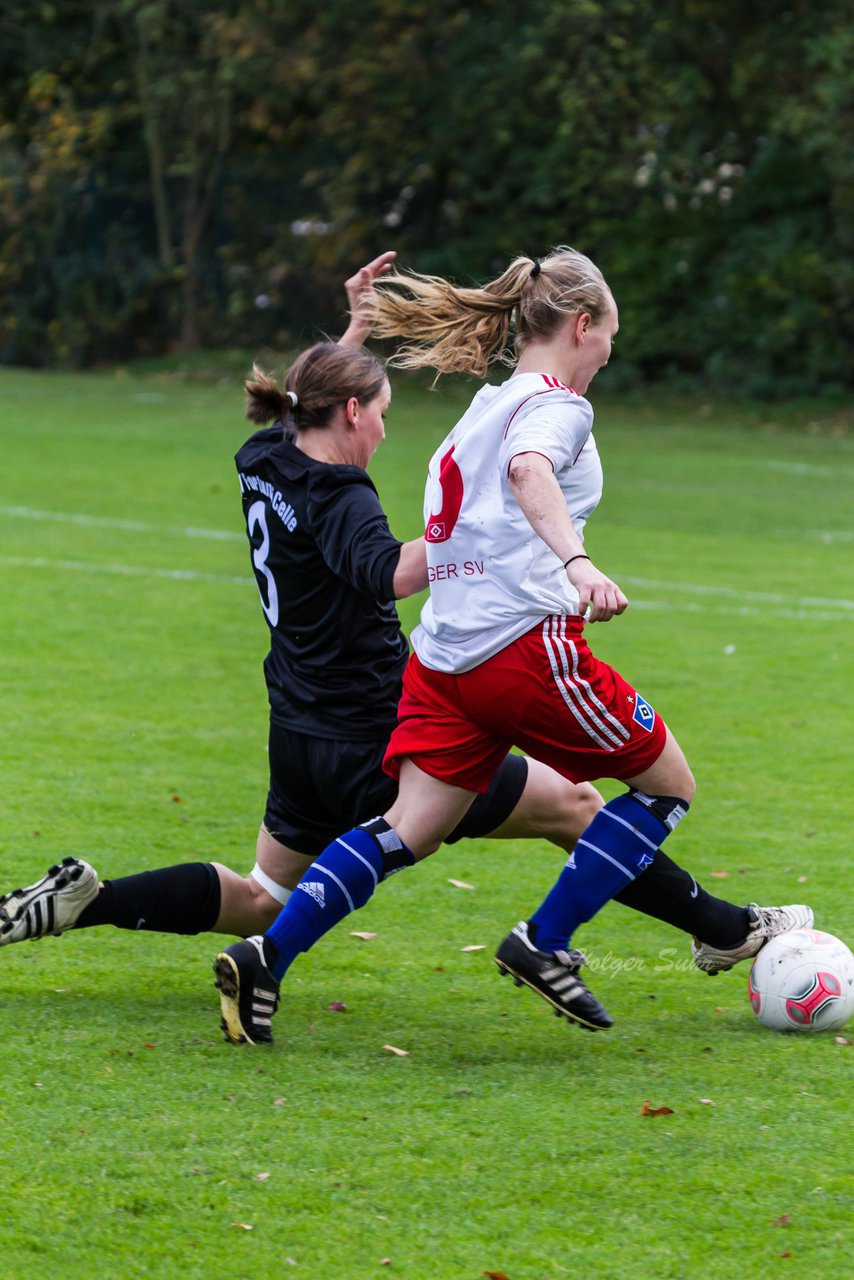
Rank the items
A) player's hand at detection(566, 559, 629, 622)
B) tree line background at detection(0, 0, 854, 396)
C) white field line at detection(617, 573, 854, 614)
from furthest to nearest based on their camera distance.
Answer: tree line background at detection(0, 0, 854, 396)
white field line at detection(617, 573, 854, 614)
player's hand at detection(566, 559, 629, 622)

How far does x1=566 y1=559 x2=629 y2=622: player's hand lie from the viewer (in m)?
3.57

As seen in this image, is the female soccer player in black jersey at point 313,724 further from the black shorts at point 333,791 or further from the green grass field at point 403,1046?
the green grass field at point 403,1046

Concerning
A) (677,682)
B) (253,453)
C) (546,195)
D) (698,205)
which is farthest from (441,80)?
(253,453)

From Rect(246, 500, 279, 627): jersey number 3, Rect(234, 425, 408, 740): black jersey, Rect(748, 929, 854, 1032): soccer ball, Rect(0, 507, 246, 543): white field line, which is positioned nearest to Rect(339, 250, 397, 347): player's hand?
Rect(234, 425, 408, 740): black jersey

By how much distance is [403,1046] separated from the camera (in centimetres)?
424

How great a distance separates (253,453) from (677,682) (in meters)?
4.85

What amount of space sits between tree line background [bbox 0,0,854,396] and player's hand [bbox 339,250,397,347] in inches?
787

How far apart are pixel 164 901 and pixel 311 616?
2.70 ft

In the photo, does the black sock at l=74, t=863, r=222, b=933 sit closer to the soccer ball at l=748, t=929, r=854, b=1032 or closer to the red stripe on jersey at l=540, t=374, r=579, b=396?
the soccer ball at l=748, t=929, r=854, b=1032

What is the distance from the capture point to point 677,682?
29.3 feet

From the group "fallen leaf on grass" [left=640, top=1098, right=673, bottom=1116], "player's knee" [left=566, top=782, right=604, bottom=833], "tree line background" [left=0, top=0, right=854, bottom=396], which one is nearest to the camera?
"fallen leaf on grass" [left=640, top=1098, right=673, bottom=1116]

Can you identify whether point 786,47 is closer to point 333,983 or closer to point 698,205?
point 698,205

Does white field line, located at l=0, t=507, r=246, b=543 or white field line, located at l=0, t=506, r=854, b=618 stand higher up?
white field line, located at l=0, t=506, r=854, b=618

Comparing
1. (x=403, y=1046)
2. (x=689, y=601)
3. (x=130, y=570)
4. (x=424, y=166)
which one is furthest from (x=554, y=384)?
(x=424, y=166)
